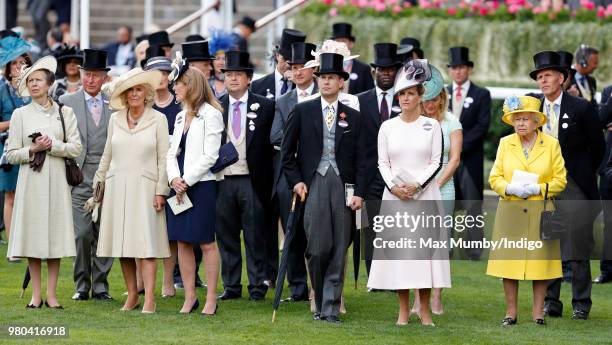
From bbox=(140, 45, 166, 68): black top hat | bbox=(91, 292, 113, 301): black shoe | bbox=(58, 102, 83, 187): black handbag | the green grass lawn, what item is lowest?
bbox=(91, 292, 113, 301): black shoe

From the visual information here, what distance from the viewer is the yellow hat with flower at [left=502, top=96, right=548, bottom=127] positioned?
1220 centimetres

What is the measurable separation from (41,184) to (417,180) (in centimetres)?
322

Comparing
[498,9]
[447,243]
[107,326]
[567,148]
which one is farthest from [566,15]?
A: [107,326]

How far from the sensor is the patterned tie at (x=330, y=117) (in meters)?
12.4

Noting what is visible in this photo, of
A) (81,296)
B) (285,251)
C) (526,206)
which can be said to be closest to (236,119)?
(285,251)

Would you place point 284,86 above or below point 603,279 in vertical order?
above

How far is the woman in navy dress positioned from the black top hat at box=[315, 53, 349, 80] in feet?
3.28

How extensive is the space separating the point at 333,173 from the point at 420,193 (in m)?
0.75

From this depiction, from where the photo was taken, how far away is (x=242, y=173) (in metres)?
13.8

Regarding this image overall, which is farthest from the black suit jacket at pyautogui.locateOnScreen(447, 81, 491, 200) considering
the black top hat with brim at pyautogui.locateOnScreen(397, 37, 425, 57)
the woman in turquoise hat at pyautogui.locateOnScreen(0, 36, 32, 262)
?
the woman in turquoise hat at pyautogui.locateOnScreen(0, 36, 32, 262)

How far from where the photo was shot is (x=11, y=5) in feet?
88.4

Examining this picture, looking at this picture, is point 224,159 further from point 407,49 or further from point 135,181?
point 407,49

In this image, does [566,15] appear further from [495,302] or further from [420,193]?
[420,193]

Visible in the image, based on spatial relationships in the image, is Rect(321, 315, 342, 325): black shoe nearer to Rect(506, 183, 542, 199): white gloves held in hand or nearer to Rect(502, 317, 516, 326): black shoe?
Rect(502, 317, 516, 326): black shoe
